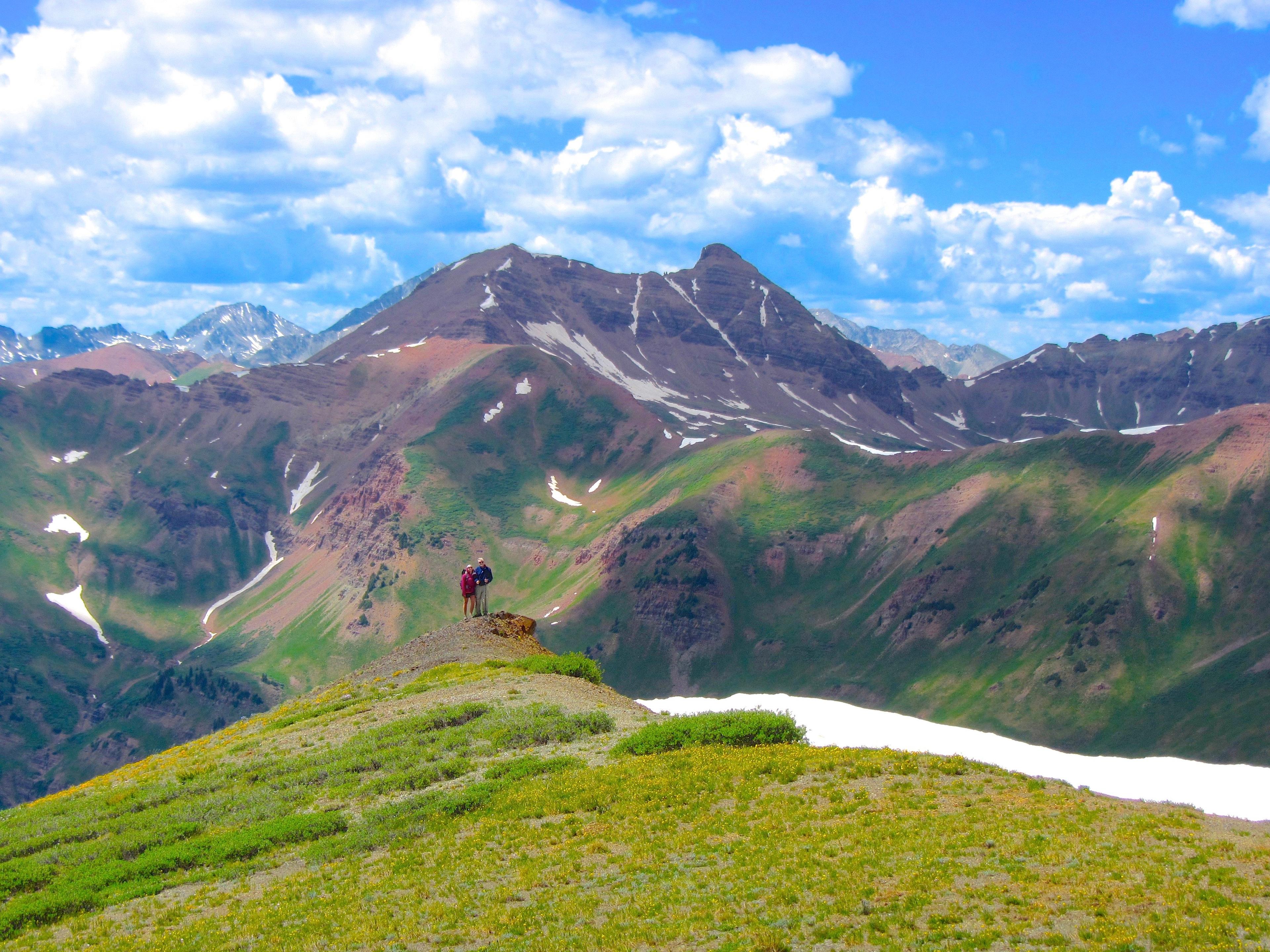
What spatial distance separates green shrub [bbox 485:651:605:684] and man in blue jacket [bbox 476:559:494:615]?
467 centimetres

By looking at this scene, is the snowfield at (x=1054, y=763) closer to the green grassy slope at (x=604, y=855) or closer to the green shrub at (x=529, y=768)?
the green shrub at (x=529, y=768)

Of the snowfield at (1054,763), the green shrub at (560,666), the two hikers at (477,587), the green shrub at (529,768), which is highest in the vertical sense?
the two hikers at (477,587)

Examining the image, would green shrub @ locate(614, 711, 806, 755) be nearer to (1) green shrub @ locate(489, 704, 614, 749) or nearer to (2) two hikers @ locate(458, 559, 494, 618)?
(1) green shrub @ locate(489, 704, 614, 749)

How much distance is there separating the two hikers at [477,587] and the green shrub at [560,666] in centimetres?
511

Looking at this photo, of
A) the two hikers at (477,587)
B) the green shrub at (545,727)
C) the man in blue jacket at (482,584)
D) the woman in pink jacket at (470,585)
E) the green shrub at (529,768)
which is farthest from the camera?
the woman in pink jacket at (470,585)

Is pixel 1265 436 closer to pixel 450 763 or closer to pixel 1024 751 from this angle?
pixel 1024 751

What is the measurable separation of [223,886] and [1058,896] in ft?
63.8

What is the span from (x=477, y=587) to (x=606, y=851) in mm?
33123

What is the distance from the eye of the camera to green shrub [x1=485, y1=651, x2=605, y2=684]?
A: 46.5 meters

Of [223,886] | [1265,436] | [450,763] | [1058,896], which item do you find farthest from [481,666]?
[1265,436]

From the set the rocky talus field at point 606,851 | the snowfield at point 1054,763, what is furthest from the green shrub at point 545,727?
the snowfield at point 1054,763

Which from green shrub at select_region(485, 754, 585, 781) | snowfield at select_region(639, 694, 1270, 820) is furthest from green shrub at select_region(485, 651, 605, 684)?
green shrub at select_region(485, 754, 585, 781)

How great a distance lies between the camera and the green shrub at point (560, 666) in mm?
46500

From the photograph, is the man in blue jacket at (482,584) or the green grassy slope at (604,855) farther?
the man in blue jacket at (482,584)
